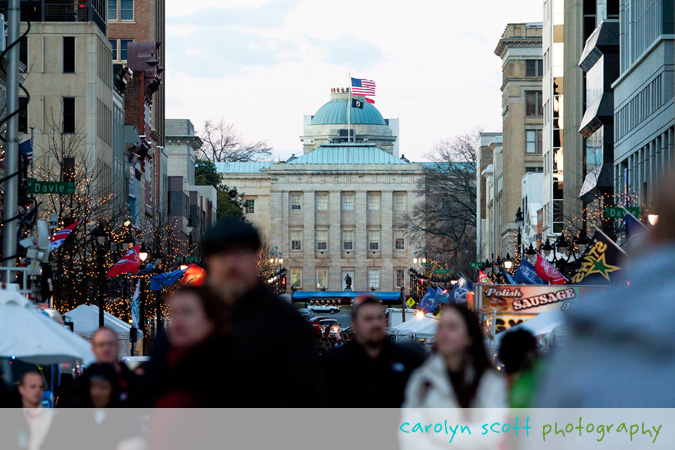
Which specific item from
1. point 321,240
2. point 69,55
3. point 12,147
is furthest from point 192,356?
point 321,240

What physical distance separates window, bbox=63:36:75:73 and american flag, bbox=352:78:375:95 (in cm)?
9963

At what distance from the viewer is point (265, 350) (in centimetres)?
407

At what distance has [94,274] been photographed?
45844mm

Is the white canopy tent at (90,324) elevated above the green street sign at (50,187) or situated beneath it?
situated beneath

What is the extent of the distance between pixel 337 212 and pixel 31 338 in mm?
176647

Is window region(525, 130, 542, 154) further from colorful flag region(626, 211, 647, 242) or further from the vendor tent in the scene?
the vendor tent

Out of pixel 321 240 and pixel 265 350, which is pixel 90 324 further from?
pixel 321 240

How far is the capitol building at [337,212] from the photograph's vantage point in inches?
7308

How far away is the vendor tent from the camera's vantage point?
10586 mm

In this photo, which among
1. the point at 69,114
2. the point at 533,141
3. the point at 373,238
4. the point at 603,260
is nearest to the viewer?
the point at 603,260

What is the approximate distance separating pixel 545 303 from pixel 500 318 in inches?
31.9

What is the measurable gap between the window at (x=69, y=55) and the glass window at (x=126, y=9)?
28317mm

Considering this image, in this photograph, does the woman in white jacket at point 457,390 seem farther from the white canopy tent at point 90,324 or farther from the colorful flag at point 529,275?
the colorful flag at point 529,275

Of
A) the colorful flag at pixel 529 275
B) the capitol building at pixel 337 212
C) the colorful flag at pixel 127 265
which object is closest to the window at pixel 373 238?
the capitol building at pixel 337 212
